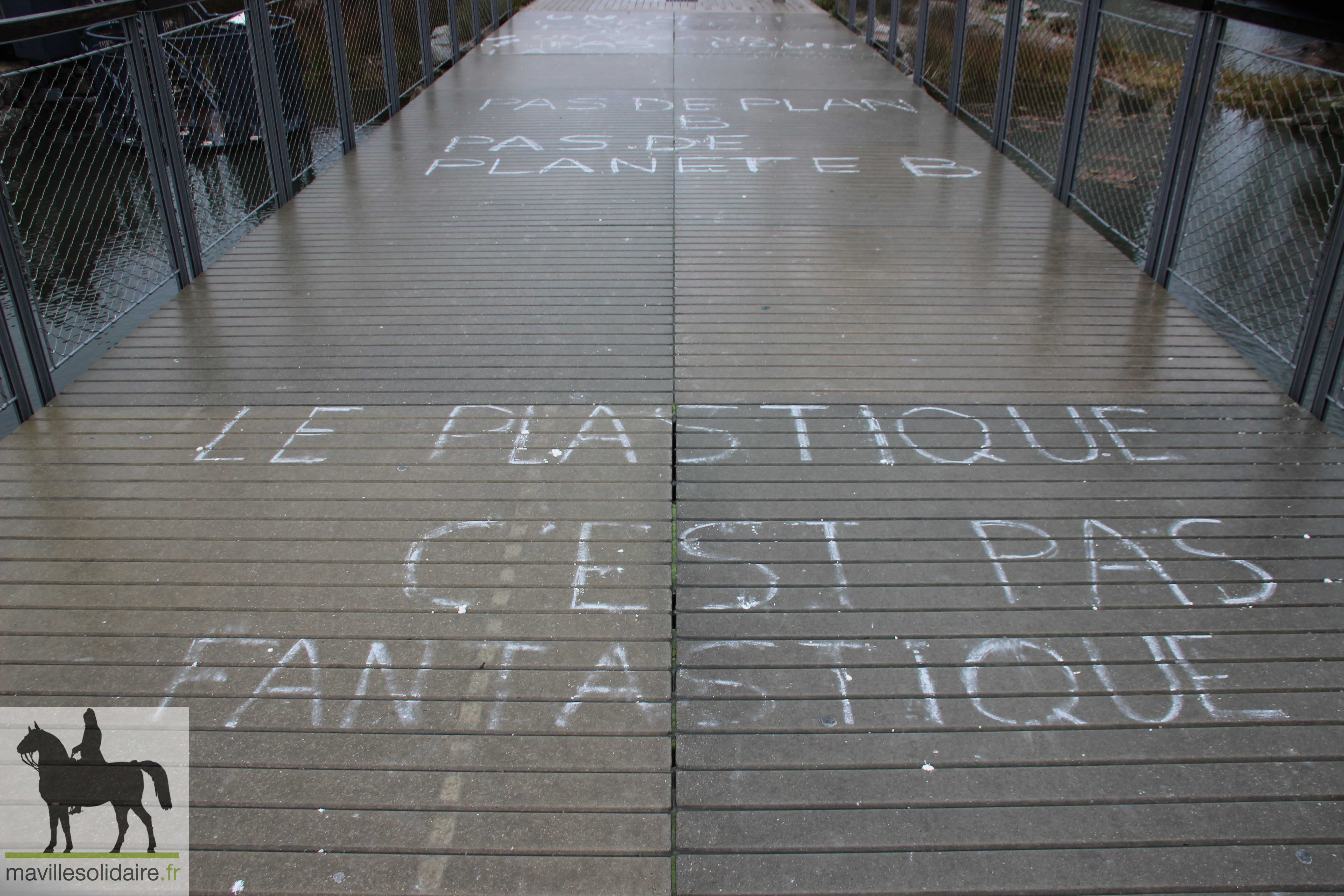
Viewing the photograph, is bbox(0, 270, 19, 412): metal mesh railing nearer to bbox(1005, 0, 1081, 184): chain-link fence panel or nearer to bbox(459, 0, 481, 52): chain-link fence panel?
bbox(1005, 0, 1081, 184): chain-link fence panel

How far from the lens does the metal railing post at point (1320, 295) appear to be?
12.8 feet

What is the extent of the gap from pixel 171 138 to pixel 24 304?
1.60 m

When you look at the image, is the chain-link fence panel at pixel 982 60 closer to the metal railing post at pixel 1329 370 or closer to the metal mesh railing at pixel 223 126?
the metal railing post at pixel 1329 370

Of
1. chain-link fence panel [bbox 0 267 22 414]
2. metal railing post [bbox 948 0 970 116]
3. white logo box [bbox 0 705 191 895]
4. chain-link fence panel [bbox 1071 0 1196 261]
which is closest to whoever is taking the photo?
white logo box [bbox 0 705 191 895]

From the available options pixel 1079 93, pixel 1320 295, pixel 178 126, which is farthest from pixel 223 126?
pixel 1320 295

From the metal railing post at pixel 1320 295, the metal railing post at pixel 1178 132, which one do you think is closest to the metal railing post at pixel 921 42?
the metal railing post at pixel 1178 132

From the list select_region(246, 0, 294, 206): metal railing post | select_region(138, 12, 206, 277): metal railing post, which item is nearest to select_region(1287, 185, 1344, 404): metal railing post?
select_region(138, 12, 206, 277): metal railing post

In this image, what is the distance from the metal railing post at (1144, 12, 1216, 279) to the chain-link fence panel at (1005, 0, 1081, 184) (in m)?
2.22

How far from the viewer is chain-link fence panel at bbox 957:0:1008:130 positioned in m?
8.54

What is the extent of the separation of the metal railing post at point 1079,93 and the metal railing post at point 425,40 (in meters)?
6.75

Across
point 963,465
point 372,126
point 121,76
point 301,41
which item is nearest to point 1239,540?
point 963,465

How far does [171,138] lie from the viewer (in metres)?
5.14

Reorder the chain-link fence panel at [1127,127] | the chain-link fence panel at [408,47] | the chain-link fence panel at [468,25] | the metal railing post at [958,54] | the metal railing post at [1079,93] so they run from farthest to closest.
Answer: the chain-link fence panel at [468,25]
the chain-link fence panel at [408,47]
the metal railing post at [958,54]
the chain-link fence panel at [1127,127]
the metal railing post at [1079,93]

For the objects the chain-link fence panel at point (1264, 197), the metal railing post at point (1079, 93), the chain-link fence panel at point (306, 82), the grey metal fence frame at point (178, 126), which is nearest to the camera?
the grey metal fence frame at point (178, 126)
